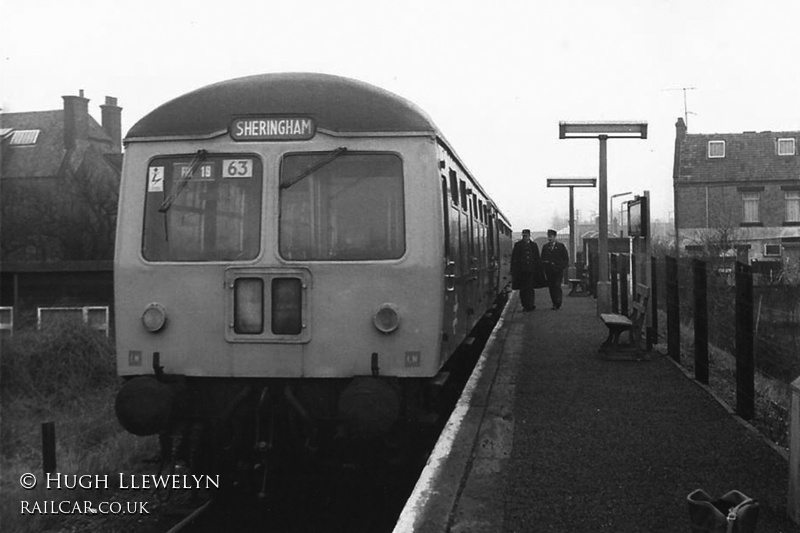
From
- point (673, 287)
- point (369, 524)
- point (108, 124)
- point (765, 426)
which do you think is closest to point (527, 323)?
point (673, 287)

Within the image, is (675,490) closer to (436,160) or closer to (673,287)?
(436,160)

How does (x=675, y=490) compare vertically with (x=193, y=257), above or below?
below

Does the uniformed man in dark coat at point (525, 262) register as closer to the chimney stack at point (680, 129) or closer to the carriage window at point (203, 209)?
the carriage window at point (203, 209)

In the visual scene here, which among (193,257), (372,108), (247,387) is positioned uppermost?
(372,108)

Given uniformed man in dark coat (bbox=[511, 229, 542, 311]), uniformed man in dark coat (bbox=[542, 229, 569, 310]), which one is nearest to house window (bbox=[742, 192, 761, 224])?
uniformed man in dark coat (bbox=[542, 229, 569, 310])

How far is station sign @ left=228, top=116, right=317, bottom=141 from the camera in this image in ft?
18.2

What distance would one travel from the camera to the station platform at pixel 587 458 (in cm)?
440

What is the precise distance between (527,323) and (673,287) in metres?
5.00

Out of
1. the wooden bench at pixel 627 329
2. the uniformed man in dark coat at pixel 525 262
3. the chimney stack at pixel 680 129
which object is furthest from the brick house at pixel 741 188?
the wooden bench at pixel 627 329

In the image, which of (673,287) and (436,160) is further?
(673,287)

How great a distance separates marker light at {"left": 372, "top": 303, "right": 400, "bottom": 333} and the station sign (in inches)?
49.5

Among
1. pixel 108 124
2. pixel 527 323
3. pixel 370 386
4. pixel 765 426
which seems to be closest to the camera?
pixel 370 386

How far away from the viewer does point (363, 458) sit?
5.60 meters

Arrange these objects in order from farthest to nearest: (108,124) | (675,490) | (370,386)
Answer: (108,124) < (370,386) < (675,490)
